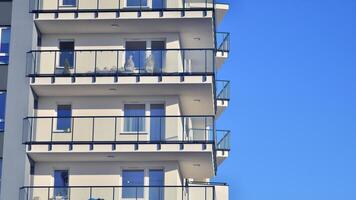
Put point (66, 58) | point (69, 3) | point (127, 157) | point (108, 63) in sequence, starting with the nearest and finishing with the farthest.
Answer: point (127, 157), point (108, 63), point (66, 58), point (69, 3)

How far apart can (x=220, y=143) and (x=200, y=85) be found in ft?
20.9

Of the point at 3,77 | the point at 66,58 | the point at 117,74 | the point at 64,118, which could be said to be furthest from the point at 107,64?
the point at 3,77

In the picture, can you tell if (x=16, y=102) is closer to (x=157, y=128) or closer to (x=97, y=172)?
(x=97, y=172)

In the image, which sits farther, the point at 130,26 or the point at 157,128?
the point at 130,26

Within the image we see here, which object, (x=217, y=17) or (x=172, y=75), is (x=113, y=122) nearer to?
A: (x=172, y=75)

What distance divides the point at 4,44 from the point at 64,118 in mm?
3736

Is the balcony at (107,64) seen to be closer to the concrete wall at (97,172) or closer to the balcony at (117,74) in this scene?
the balcony at (117,74)

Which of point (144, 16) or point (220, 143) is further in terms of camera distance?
point (220, 143)

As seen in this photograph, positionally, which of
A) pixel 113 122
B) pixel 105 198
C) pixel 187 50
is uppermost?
pixel 187 50

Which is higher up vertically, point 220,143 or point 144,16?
point 144,16

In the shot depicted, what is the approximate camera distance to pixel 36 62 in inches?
1742

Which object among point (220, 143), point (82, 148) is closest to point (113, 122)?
point (82, 148)

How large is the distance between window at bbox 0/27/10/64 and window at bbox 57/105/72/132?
275 cm

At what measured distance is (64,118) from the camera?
1735 inches
